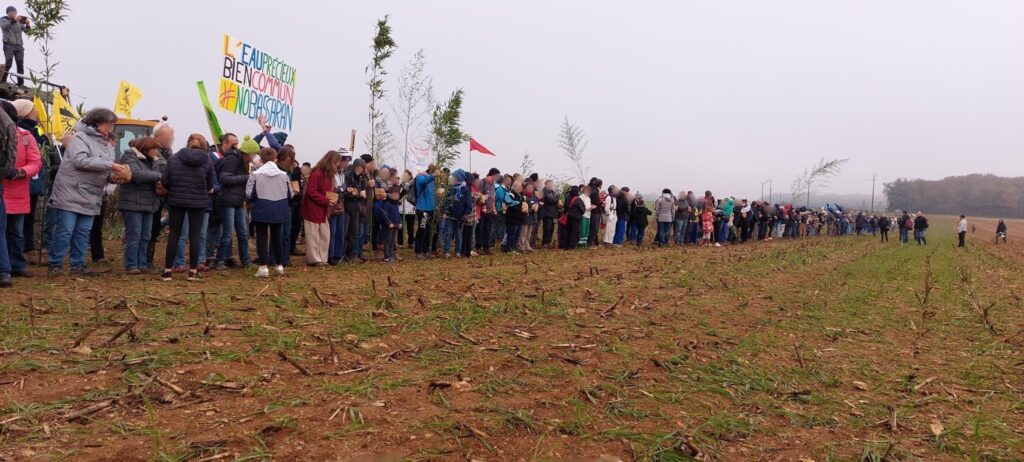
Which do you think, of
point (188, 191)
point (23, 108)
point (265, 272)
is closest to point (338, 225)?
point (265, 272)

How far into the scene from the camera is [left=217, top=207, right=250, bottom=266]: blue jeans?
8.30 metres

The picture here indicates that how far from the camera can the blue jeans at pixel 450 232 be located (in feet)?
39.2

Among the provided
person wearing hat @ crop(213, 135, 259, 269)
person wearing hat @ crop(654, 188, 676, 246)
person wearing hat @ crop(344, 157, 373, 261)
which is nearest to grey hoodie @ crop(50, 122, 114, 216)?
person wearing hat @ crop(213, 135, 259, 269)

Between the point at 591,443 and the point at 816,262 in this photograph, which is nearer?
the point at 591,443

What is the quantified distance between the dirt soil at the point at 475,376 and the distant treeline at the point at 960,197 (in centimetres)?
15846

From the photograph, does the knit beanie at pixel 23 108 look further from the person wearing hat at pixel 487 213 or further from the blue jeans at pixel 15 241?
the person wearing hat at pixel 487 213

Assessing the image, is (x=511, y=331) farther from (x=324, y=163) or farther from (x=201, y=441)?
(x=324, y=163)

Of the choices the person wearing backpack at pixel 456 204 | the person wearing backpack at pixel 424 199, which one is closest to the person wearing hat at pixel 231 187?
the person wearing backpack at pixel 424 199

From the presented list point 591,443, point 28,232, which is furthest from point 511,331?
point 28,232

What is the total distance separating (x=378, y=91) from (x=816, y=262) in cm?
1055

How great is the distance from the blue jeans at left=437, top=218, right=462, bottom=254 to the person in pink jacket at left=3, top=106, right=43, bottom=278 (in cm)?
643

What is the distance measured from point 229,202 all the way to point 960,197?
180m

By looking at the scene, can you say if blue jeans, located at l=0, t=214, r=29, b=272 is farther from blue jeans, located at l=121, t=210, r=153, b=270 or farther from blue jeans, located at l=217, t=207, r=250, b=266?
blue jeans, located at l=217, t=207, r=250, b=266

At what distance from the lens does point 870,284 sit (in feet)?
35.1
